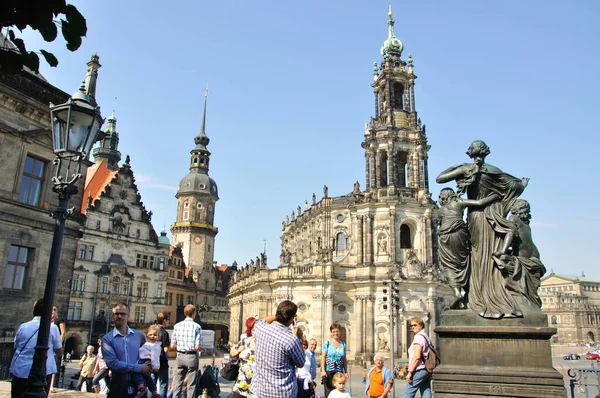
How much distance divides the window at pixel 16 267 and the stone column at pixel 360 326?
1203 inches

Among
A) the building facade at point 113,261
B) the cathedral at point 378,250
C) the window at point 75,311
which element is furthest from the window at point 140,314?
the cathedral at point 378,250

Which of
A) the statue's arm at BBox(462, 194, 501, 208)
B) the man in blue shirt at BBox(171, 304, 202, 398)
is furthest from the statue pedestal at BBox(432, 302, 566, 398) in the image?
the man in blue shirt at BBox(171, 304, 202, 398)

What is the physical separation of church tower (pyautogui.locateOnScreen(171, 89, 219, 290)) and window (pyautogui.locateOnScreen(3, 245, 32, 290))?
56.0 metres

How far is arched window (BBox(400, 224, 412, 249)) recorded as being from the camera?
1810 inches

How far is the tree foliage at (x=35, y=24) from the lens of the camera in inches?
143

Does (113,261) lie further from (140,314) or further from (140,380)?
(140,380)

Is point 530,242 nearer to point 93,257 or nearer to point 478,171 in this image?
point 478,171

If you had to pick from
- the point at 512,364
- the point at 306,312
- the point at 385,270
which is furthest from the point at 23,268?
the point at 385,270

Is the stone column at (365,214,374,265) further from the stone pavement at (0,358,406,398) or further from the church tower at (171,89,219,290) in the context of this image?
the church tower at (171,89,219,290)

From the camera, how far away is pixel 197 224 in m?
73.2

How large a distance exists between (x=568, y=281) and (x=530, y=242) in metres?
141

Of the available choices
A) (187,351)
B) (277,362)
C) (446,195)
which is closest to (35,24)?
(277,362)

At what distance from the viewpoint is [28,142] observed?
16359mm

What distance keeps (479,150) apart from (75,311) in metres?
43.2
